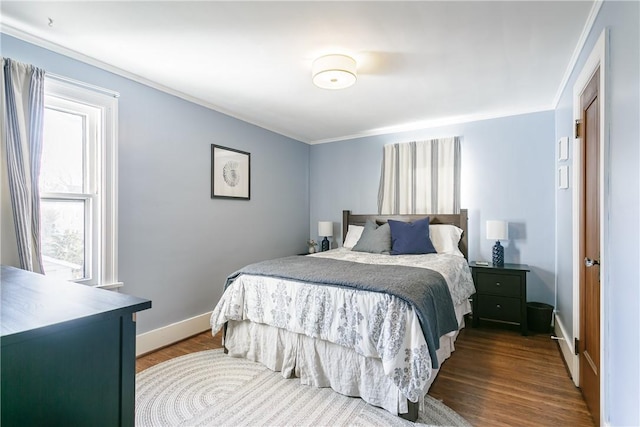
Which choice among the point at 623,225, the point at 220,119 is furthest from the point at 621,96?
the point at 220,119

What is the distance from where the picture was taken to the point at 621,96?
1416 millimetres

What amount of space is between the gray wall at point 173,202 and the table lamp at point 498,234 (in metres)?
2.73

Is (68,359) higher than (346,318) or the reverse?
higher

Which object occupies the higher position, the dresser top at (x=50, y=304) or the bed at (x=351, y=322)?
the dresser top at (x=50, y=304)

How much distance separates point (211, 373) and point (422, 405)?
1542 mm

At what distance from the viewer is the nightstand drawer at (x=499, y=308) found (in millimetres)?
3221

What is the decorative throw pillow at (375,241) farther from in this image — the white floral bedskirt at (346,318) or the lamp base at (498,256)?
the lamp base at (498,256)

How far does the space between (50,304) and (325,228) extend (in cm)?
373

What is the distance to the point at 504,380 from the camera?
229 cm

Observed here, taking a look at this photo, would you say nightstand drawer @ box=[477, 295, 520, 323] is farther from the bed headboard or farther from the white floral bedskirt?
the white floral bedskirt

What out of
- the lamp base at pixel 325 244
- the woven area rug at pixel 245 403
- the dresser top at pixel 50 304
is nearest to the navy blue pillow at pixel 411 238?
the lamp base at pixel 325 244

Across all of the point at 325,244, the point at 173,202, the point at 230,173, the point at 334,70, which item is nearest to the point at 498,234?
the point at 325,244

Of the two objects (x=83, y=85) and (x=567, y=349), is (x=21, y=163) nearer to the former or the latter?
(x=83, y=85)

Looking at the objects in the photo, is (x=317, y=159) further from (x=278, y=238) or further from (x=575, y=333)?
(x=575, y=333)
